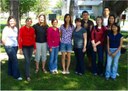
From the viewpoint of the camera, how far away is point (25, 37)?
8.25 meters

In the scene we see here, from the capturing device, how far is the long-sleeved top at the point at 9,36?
8086mm

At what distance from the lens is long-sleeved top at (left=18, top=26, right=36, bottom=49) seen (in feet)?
26.9

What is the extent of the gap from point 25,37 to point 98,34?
6.68 feet

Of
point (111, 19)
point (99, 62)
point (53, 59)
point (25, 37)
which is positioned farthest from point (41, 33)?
point (111, 19)

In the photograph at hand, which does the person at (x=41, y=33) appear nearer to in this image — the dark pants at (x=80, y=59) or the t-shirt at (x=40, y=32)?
the t-shirt at (x=40, y=32)

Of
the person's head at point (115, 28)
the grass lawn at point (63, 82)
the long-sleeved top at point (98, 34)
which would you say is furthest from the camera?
the long-sleeved top at point (98, 34)

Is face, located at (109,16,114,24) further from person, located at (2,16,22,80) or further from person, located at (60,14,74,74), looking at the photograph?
person, located at (2,16,22,80)

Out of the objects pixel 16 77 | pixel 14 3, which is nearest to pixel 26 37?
pixel 16 77

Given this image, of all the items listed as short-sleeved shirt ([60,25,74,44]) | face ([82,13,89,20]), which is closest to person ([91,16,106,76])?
face ([82,13,89,20])

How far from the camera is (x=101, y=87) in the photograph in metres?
8.12

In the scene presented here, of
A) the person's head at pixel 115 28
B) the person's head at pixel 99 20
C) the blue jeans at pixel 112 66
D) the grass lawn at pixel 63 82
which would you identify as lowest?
the grass lawn at pixel 63 82

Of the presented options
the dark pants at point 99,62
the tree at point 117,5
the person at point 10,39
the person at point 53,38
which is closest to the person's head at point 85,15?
the person at point 53,38

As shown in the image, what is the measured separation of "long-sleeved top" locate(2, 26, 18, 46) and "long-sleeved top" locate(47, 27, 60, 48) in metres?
0.98

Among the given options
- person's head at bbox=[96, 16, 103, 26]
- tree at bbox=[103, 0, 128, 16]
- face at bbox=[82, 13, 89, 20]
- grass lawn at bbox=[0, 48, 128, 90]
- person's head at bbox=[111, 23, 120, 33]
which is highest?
tree at bbox=[103, 0, 128, 16]
